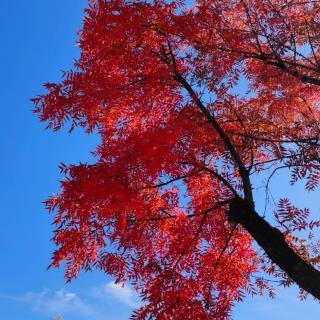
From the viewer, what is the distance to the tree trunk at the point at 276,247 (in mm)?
7422

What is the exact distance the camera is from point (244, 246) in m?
10.7

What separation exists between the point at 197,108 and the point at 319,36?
2688 mm

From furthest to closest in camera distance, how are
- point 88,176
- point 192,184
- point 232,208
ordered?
point 192,184
point 232,208
point 88,176

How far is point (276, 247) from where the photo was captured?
7855 mm

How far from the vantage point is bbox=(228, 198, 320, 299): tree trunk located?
7.42 metres

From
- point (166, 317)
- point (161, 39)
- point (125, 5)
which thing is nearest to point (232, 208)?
point (166, 317)

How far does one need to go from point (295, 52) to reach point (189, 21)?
210 centimetres

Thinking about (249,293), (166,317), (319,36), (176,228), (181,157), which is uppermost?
(319,36)

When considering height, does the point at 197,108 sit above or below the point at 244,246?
above

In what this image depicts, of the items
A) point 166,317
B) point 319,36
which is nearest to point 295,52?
point 319,36

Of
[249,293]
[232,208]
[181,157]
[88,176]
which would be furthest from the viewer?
[249,293]

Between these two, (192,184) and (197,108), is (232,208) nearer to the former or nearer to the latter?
(197,108)

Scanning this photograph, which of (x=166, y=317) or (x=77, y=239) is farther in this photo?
(x=77, y=239)

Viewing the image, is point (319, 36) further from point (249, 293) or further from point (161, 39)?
point (249, 293)
